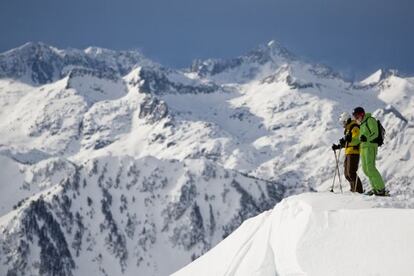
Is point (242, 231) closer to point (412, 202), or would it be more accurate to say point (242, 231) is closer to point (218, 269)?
point (218, 269)

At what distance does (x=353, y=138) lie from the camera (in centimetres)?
2352

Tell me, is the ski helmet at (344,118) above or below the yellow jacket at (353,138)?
above

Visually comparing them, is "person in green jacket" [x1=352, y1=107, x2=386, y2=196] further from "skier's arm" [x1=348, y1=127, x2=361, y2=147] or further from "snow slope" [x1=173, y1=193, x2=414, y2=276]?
"snow slope" [x1=173, y1=193, x2=414, y2=276]

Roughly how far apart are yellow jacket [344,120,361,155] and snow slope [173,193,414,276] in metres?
3.15

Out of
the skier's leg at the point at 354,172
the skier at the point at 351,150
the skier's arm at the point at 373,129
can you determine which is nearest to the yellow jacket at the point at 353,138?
the skier at the point at 351,150

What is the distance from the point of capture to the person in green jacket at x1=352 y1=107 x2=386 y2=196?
22.4 m

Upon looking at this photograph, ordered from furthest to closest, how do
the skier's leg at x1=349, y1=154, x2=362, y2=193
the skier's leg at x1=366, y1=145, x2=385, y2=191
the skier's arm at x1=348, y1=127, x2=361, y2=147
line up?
the skier's leg at x1=349, y1=154, x2=362, y2=193 → the skier's arm at x1=348, y1=127, x2=361, y2=147 → the skier's leg at x1=366, y1=145, x2=385, y2=191

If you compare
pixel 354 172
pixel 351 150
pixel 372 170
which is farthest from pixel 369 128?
pixel 354 172

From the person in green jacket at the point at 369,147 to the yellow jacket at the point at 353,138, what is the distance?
0.46m

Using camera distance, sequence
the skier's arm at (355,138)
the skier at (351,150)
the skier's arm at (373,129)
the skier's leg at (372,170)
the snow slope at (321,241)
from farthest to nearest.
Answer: the skier at (351,150) < the skier's arm at (355,138) < the skier's leg at (372,170) < the skier's arm at (373,129) < the snow slope at (321,241)

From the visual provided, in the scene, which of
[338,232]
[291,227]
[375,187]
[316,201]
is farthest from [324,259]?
[375,187]

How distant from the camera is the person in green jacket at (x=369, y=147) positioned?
2239 centimetres

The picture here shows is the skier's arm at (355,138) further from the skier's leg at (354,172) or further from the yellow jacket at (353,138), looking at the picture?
the skier's leg at (354,172)

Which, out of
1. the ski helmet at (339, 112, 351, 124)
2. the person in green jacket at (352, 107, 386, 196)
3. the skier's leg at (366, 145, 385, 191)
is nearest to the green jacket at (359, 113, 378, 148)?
the person in green jacket at (352, 107, 386, 196)
